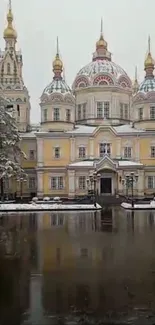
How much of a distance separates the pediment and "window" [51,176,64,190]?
4953 millimetres

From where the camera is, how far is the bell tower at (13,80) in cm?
5759

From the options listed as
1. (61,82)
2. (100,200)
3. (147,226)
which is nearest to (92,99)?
(61,82)

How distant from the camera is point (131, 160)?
5275 cm

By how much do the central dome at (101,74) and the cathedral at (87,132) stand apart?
0.13m

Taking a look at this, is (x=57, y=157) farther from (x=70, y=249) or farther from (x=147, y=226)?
(x=70, y=249)

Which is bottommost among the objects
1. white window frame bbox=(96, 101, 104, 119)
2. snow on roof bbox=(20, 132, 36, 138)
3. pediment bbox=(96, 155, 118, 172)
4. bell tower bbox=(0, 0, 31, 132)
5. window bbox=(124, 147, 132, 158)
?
pediment bbox=(96, 155, 118, 172)

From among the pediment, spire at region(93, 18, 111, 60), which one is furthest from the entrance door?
spire at region(93, 18, 111, 60)

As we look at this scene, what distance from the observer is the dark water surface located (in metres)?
7.55

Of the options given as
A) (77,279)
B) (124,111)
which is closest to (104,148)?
(124,111)

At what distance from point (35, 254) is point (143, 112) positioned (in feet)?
140

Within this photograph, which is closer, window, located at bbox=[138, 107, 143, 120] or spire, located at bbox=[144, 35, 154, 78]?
window, located at bbox=[138, 107, 143, 120]

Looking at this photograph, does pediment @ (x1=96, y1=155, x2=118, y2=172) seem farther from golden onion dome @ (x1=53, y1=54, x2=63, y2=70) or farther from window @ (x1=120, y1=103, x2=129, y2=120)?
golden onion dome @ (x1=53, y1=54, x2=63, y2=70)

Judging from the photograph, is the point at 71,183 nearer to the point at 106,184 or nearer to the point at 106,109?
the point at 106,184

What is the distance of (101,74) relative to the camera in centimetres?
5859
